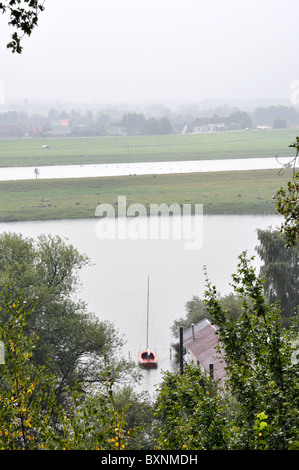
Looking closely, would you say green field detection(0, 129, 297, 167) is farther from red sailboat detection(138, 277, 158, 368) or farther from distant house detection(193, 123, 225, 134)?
red sailboat detection(138, 277, 158, 368)

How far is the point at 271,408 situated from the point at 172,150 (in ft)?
431

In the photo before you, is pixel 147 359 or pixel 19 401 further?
pixel 147 359

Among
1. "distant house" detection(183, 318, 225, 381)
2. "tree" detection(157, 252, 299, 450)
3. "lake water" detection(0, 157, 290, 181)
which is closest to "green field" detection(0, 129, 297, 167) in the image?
"lake water" detection(0, 157, 290, 181)

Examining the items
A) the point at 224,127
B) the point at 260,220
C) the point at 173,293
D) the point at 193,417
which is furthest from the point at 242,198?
the point at 224,127

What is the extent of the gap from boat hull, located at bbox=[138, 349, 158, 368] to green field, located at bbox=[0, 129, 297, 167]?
92641mm

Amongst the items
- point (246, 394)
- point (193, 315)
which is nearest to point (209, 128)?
point (193, 315)

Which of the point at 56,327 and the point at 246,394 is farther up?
the point at 246,394

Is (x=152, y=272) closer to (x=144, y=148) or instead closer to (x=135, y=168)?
(x=135, y=168)

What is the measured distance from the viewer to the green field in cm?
12219

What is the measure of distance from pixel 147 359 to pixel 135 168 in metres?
82.2

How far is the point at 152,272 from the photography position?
4056 centimetres

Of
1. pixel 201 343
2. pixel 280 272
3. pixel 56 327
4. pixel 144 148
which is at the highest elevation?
pixel 144 148

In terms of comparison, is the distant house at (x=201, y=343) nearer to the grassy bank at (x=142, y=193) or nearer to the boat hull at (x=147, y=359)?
the boat hull at (x=147, y=359)
